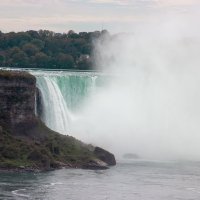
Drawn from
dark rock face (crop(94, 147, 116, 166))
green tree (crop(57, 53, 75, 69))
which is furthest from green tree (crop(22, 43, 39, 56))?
dark rock face (crop(94, 147, 116, 166))

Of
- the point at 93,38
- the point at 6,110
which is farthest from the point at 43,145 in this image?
the point at 93,38

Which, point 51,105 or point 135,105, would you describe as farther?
point 135,105

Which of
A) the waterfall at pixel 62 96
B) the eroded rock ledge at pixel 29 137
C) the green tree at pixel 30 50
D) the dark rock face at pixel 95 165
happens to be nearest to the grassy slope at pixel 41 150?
the eroded rock ledge at pixel 29 137

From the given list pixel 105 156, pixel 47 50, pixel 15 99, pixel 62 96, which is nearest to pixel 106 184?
pixel 105 156

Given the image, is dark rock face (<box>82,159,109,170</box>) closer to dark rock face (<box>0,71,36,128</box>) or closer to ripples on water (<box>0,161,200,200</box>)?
ripples on water (<box>0,161,200,200</box>)

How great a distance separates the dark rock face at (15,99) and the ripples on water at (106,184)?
5.63 metres

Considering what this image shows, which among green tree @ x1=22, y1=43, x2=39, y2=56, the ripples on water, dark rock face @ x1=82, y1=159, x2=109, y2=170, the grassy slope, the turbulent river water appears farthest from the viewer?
green tree @ x1=22, y1=43, x2=39, y2=56

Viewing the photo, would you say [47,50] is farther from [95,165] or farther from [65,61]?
[95,165]

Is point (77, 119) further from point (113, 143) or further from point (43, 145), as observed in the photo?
point (43, 145)

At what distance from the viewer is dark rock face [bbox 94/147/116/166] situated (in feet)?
261

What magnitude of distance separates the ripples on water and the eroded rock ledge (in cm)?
157

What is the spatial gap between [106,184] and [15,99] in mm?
11838

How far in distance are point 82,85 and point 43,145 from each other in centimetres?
1982

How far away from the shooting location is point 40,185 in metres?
67.6
